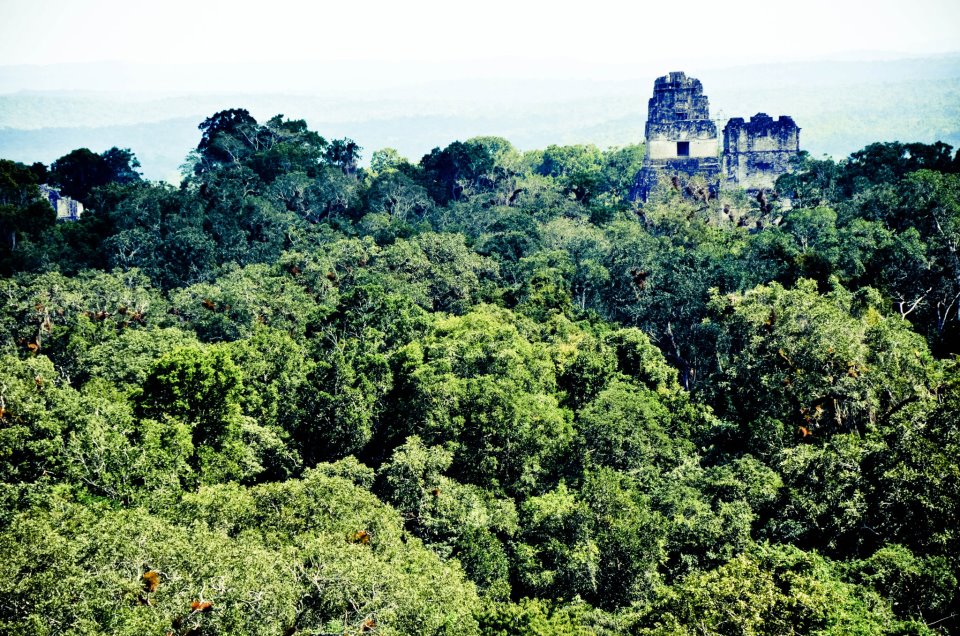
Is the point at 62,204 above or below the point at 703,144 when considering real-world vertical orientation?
below

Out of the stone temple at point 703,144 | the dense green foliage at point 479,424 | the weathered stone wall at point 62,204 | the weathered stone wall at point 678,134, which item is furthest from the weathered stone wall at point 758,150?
the weathered stone wall at point 62,204

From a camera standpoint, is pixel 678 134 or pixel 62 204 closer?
pixel 62 204

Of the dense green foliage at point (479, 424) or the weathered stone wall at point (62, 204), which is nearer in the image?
the dense green foliage at point (479, 424)

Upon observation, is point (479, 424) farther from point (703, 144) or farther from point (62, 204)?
point (62, 204)

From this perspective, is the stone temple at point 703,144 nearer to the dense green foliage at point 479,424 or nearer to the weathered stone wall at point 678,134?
the weathered stone wall at point 678,134

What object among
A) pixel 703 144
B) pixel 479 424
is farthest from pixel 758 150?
pixel 479 424

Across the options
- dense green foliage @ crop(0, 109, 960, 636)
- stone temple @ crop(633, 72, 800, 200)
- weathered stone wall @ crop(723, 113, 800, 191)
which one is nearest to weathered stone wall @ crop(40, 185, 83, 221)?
dense green foliage @ crop(0, 109, 960, 636)

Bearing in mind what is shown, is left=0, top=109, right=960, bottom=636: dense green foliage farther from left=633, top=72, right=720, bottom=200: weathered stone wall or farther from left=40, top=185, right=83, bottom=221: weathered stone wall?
left=633, top=72, right=720, bottom=200: weathered stone wall
